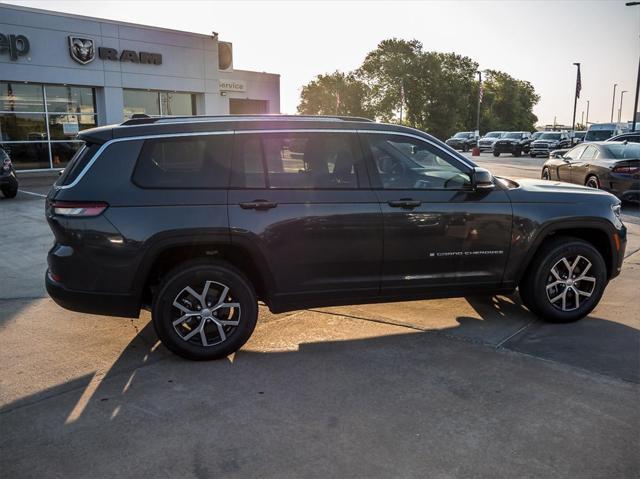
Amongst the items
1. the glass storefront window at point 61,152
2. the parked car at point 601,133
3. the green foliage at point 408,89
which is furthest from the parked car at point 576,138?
the glass storefront window at point 61,152

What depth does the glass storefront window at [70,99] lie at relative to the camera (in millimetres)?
21594

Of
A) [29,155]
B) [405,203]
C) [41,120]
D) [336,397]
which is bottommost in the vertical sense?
[336,397]

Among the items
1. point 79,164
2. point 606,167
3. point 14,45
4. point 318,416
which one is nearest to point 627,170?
point 606,167

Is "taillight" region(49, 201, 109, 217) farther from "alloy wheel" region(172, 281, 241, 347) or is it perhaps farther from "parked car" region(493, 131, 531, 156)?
"parked car" region(493, 131, 531, 156)

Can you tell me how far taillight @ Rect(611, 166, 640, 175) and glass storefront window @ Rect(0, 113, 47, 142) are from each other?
19719 mm

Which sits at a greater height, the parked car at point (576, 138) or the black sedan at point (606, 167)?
the parked car at point (576, 138)

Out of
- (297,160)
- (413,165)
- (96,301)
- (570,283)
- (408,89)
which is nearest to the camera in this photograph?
(96,301)

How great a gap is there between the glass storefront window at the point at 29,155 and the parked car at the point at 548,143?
29.2 metres

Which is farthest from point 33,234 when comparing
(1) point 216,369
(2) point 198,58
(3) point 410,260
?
(2) point 198,58

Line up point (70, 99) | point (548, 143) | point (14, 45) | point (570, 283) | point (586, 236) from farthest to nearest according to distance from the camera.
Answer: point (548, 143)
point (70, 99)
point (14, 45)
point (586, 236)
point (570, 283)

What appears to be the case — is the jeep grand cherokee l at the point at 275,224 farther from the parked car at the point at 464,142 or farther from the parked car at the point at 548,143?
the parked car at the point at 464,142

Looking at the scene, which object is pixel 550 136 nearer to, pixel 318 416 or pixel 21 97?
pixel 21 97

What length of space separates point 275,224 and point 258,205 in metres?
0.19

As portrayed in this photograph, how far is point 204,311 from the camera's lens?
4211 mm
